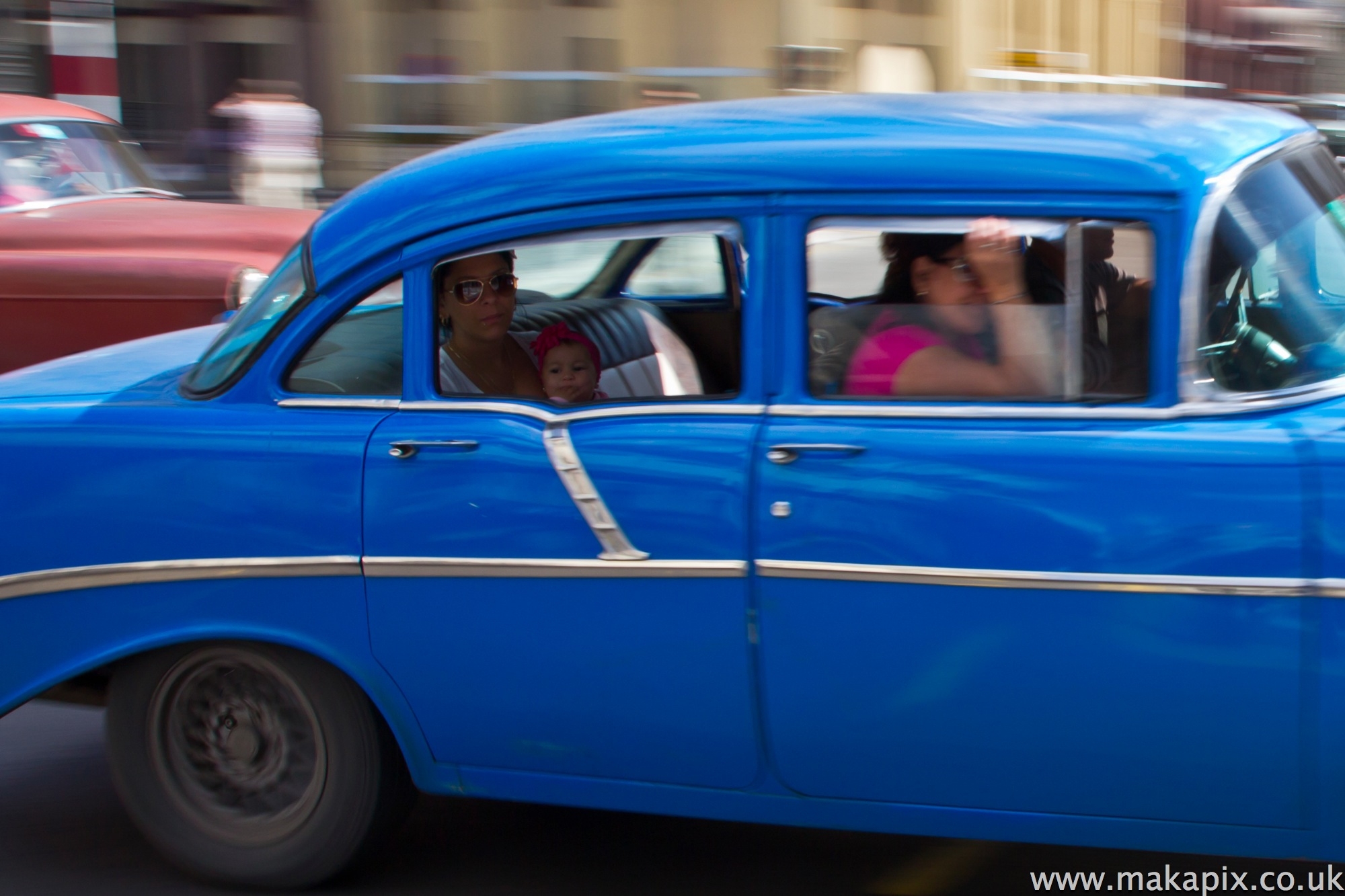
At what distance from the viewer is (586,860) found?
336 centimetres

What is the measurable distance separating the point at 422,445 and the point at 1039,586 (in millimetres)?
1207

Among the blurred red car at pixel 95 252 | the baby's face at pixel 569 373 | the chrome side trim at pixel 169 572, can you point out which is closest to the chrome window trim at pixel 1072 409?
the baby's face at pixel 569 373

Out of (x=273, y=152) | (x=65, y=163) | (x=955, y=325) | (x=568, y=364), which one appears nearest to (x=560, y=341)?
(x=568, y=364)

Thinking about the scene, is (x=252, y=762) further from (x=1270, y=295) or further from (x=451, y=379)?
(x=1270, y=295)

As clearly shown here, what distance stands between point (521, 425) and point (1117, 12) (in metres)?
28.5

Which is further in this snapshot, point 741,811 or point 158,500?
point 158,500

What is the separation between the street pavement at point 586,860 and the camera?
3207mm

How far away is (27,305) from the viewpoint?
6.70 m

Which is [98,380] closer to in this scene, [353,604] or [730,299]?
[353,604]

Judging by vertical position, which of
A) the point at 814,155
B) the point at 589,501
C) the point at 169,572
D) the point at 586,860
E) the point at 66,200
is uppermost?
the point at 66,200

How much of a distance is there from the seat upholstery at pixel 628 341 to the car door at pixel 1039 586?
0.39m

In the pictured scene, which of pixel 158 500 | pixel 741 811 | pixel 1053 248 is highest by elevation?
pixel 1053 248

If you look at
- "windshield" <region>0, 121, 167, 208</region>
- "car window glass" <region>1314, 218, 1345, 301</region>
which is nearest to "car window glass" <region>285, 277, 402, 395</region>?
"car window glass" <region>1314, 218, 1345, 301</region>

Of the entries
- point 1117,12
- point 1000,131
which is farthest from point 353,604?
point 1117,12
